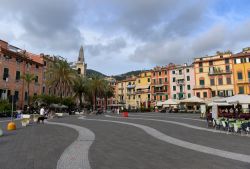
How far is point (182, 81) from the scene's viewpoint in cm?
Result: 6562

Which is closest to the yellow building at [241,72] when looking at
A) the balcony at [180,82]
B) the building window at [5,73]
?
the balcony at [180,82]

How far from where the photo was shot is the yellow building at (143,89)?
251ft

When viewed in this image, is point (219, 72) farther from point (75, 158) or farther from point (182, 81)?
point (75, 158)

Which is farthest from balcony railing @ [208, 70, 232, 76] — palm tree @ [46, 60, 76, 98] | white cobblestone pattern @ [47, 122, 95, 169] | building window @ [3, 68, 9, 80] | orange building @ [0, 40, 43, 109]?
white cobblestone pattern @ [47, 122, 95, 169]

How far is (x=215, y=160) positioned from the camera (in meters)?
6.74

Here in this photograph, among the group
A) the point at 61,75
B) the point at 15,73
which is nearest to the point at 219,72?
the point at 61,75

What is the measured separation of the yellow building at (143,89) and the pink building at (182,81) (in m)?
10.5

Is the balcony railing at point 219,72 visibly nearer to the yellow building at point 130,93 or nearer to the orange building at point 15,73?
the yellow building at point 130,93

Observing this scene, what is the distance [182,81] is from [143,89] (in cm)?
1736

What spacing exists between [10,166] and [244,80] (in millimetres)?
56979

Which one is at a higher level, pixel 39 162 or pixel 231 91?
pixel 231 91

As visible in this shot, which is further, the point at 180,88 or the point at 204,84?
the point at 180,88

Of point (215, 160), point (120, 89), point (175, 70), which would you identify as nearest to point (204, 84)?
point (175, 70)

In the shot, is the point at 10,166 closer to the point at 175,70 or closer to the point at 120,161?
the point at 120,161
